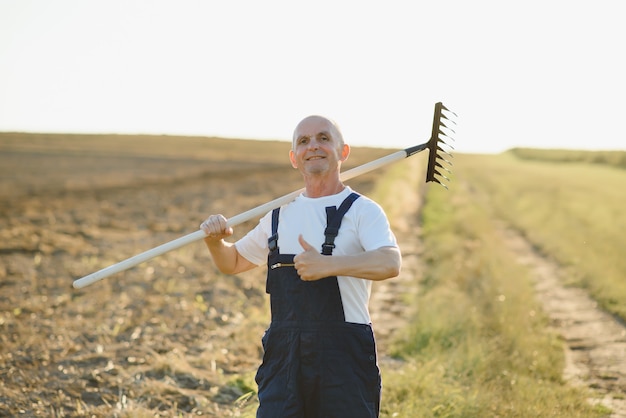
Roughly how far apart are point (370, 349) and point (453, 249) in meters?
9.99

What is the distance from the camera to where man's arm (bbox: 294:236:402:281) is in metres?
3.18

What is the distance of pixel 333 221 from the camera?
3.41 m

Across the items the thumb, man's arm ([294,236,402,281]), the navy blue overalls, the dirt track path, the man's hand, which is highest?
the man's hand

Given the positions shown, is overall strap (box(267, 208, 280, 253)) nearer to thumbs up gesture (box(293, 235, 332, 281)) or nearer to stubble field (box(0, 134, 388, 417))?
thumbs up gesture (box(293, 235, 332, 281))

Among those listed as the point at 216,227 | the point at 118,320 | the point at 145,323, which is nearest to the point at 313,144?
the point at 216,227

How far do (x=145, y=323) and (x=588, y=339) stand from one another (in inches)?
192

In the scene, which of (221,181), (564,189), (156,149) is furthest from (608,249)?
(156,149)

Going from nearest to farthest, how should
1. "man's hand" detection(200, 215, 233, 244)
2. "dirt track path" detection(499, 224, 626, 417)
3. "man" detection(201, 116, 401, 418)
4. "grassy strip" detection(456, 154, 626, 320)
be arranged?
"man" detection(201, 116, 401, 418) < "man's hand" detection(200, 215, 233, 244) < "dirt track path" detection(499, 224, 626, 417) < "grassy strip" detection(456, 154, 626, 320)

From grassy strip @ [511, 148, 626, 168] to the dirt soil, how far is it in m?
42.7

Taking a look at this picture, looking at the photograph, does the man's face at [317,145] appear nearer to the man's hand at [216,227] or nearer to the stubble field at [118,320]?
the man's hand at [216,227]

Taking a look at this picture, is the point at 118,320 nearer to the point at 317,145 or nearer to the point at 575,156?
the point at 317,145

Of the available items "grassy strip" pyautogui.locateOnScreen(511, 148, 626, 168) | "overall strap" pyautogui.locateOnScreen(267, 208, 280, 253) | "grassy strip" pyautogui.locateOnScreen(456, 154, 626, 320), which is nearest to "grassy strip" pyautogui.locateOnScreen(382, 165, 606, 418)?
"grassy strip" pyautogui.locateOnScreen(456, 154, 626, 320)

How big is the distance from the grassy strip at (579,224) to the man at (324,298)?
6.73 metres

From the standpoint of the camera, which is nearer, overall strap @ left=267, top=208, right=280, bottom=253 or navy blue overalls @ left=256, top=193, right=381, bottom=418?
navy blue overalls @ left=256, top=193, right=381, bottom=418
